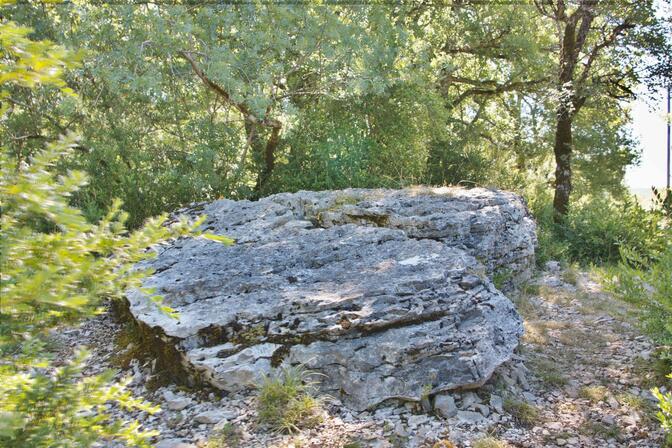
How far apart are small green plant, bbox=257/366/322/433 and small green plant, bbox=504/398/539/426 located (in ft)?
4.42

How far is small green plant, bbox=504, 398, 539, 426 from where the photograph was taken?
3637 millimetres

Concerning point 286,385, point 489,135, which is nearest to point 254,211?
point 286,385

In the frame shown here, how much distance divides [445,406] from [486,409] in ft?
1.02

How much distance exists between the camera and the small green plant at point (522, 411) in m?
3.64

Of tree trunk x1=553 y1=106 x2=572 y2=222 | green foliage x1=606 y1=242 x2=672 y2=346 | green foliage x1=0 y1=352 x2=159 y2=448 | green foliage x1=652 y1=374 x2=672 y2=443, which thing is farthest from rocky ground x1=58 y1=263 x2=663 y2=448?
tree trunk x1=553 y1=106 x2=572 y2=222

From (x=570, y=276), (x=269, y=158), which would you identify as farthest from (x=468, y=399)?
(x=269, y=158)

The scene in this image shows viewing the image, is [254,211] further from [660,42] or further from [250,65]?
[660,42]

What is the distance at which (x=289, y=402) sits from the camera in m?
3.49

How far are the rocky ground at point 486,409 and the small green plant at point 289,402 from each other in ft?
0.23

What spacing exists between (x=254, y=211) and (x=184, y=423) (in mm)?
2897

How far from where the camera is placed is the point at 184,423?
3488 millimetres

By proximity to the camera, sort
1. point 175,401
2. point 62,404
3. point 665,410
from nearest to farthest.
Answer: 1. point 62,404
2. point 665,410
3. point 175,401

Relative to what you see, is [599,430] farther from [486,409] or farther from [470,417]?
[470,417]

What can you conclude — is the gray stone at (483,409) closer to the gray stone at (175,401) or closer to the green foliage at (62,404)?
the gray stone at (175,401)
